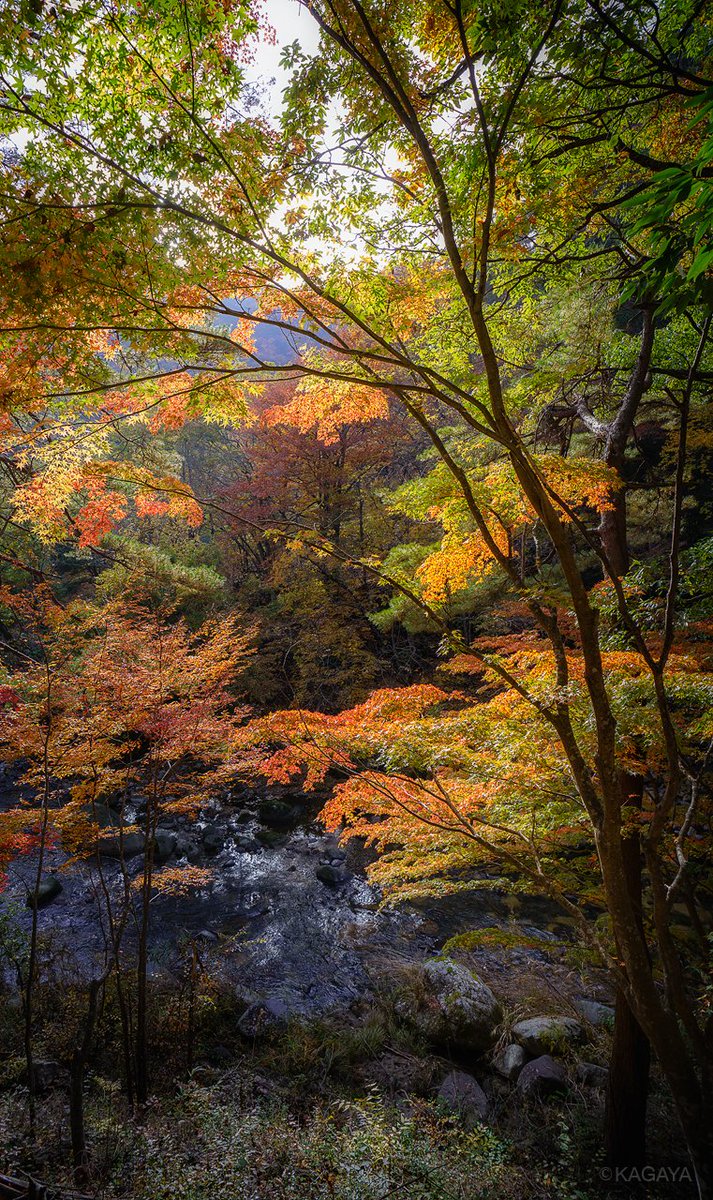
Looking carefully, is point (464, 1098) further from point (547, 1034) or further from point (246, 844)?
point (246, 844)

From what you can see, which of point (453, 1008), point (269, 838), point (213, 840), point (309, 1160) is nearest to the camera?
point (309, 1160)

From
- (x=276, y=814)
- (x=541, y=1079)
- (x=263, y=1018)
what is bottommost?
(x=541, y=1079)

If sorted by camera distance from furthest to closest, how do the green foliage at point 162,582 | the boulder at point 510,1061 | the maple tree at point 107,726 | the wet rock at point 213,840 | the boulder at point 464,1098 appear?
the green foliage at point 162,582, the wet rock at point 213,840, the boulder at point 510,1061, the maple tree at point 107,726, the boulder at point 464,1098

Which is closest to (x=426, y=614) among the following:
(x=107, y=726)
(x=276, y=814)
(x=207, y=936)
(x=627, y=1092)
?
(x=107, y=726)

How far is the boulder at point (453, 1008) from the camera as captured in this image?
5.67 m

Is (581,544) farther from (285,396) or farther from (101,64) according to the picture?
(101,64)

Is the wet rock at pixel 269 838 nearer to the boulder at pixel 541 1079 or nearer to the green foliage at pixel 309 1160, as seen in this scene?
the boulder at pixel 541 1079

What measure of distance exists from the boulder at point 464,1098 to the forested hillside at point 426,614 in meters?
0.04

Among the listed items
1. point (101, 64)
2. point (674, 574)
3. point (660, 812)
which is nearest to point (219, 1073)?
point (660, 812)

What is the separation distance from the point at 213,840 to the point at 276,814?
1788 millimetres

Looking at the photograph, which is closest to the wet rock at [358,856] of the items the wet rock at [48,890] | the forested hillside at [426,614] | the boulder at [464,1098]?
the forested hillside at [426,614]

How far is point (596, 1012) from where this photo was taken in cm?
607

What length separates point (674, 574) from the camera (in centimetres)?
279

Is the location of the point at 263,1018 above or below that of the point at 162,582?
below
